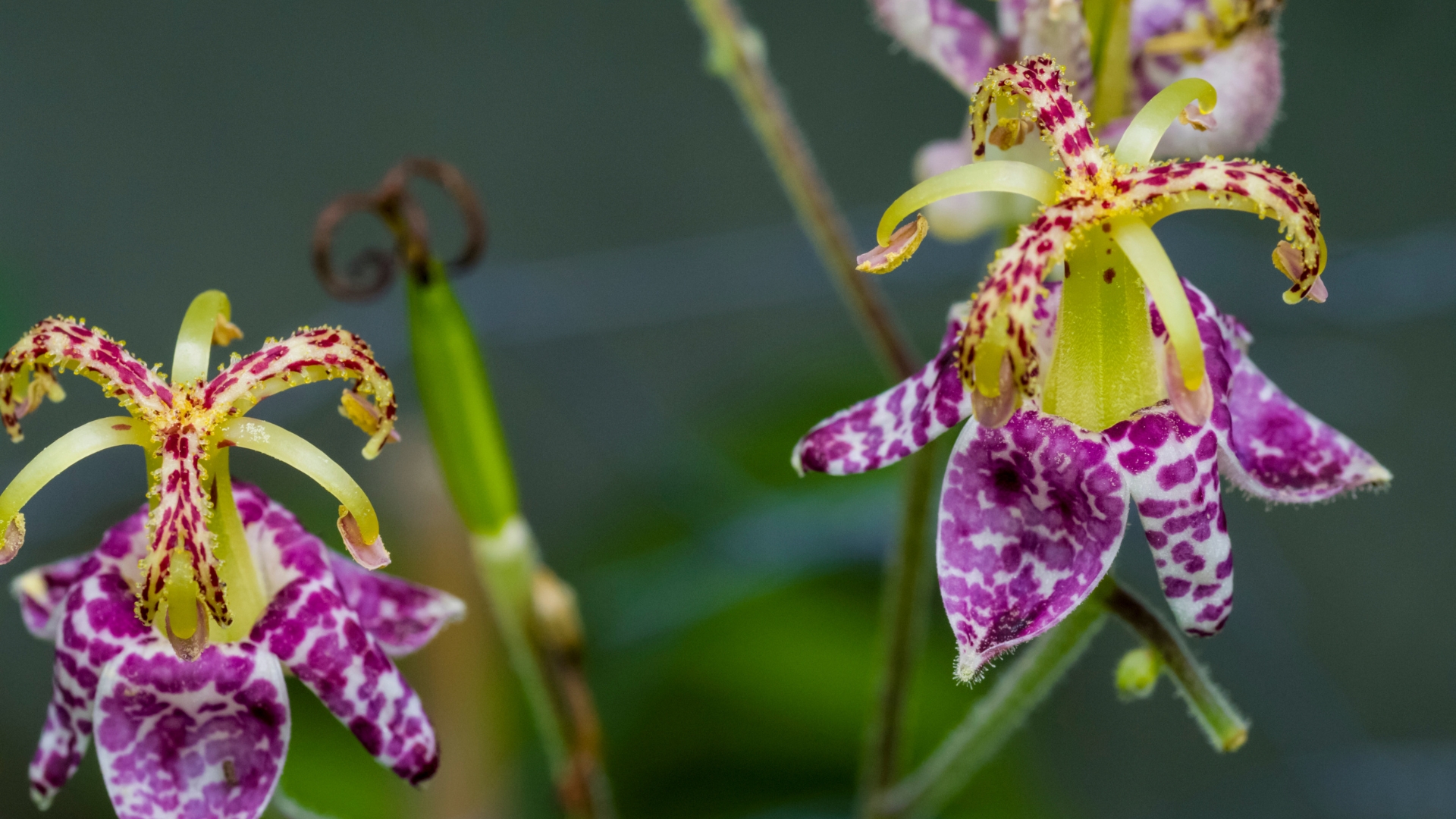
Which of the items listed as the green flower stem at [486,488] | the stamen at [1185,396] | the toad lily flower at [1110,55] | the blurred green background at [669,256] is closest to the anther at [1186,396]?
the stamen at [1185,396]

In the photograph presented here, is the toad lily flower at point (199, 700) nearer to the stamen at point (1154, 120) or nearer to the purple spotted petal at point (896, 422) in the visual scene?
the purple spotted petal at point (896, 422)

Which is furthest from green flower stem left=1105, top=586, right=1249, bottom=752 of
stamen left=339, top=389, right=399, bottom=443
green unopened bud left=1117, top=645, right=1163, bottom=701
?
stamen left=339, top=389, right=399, bottom=443

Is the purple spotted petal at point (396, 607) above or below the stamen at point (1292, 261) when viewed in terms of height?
above

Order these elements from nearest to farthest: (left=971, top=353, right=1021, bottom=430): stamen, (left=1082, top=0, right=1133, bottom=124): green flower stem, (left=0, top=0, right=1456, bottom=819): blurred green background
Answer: (left=971, top=353, right=1021, bottom=430): stamen
(left=1082, top=0, right=1133, bottom=124): green flower stem
(left=0, top=0, right=1456, bottom=819): blurred green background

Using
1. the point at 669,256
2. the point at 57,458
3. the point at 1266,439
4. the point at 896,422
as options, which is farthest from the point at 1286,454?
the point at 669,256

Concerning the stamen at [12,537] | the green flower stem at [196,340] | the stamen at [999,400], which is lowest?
the stamen at [999,400]

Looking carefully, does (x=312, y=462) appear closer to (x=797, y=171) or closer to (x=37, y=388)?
(x=37, y=388)

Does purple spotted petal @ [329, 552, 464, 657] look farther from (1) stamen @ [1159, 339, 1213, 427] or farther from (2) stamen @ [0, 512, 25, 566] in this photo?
(1) stamen @ [1159, 339, 1213, 427]

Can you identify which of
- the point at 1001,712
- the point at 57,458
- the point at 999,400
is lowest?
the point at 1001,712
